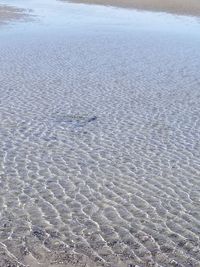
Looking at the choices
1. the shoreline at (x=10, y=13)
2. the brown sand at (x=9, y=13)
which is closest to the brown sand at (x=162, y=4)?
the shoreline at (x=10, y=13)

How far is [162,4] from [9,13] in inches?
543

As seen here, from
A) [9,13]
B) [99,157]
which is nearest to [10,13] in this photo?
[9,13]

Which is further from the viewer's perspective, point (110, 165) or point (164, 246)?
point (110, 165)

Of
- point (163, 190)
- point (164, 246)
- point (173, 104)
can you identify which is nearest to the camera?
point (164, 246)

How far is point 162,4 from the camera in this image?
139ft

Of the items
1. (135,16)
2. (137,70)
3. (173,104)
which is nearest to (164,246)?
(173,104)

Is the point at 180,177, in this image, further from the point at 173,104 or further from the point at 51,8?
the point at 51,8

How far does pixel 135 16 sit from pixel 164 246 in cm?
2993

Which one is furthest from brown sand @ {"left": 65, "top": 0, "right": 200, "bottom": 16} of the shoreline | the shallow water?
the shallow water

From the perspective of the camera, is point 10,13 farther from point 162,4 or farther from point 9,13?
point 162,4

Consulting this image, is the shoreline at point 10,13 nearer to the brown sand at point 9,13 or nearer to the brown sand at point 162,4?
the brown sand at point 9,13

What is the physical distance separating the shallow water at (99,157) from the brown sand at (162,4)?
62.6 ft

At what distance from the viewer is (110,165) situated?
31.7 ft

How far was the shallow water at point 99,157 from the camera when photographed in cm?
687
